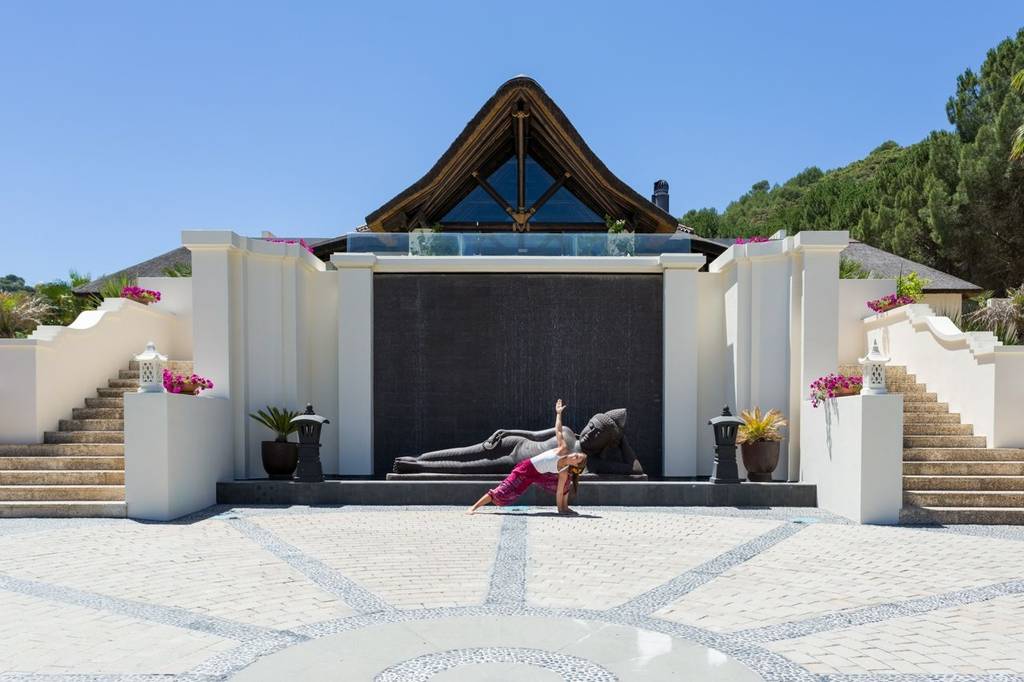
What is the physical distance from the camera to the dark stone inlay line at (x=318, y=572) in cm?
504

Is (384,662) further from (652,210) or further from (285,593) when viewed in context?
(652,210)

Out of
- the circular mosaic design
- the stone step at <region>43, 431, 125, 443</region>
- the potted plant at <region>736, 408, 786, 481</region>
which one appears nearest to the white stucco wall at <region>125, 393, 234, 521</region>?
the stone step at <region>43, 431, 125, 443</region>

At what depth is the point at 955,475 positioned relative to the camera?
9180mm

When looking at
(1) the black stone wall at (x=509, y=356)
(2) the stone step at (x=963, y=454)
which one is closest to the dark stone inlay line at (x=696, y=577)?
(2) the stone step at (x=963, y=454)

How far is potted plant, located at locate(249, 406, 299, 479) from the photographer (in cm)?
1009

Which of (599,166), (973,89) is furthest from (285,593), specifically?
(973,89)

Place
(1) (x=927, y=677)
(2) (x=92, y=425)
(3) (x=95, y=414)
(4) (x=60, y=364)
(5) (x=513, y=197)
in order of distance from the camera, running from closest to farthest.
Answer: (1) (x=927, y=677) < (2) (x=92, y=425) < (4) (x=60, y=364) < (3) (x=95, y=414) < (5) (x=513, y=197)

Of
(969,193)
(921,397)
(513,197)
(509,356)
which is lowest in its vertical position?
(921,397)

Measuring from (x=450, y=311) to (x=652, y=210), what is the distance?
8.83m

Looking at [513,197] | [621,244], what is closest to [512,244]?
[621,244]

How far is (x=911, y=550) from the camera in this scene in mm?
6863

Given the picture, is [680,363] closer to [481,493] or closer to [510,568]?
[481,493]

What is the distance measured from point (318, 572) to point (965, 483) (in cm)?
791

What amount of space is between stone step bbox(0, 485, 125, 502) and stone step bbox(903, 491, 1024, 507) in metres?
9.84
